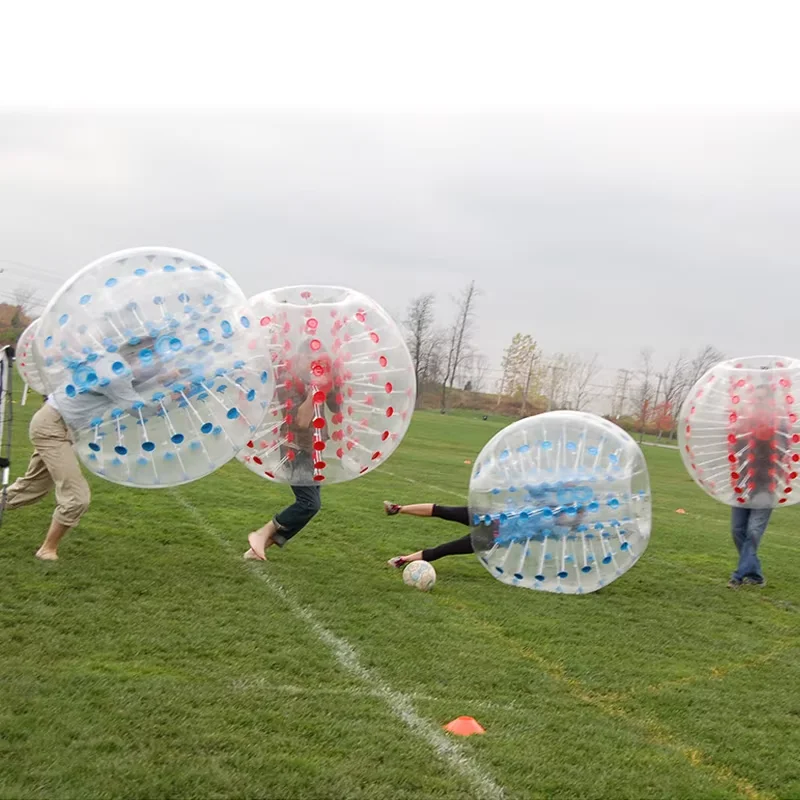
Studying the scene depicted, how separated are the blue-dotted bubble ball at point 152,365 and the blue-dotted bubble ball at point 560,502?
2.16 metres

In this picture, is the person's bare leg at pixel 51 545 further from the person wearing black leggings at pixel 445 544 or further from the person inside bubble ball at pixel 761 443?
the person inside bubble ball at pixel 761 443

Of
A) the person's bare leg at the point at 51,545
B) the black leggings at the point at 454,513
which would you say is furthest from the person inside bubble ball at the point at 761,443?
the person's bare leg at the point at 51,545

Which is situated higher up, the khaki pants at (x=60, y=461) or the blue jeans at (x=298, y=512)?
the khaki pants at (x=60, y=461)

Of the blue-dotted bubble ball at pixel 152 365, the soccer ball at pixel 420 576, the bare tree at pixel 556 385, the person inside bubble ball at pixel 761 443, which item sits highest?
→ the blue-dotted bubble ball at pixel 152 365

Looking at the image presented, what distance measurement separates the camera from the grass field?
390cm

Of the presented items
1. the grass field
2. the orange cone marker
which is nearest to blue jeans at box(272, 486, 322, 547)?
the grass field

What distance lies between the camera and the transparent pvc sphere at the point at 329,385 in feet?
21.7

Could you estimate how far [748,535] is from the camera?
8.88m

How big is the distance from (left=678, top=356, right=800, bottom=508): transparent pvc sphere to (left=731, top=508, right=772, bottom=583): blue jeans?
337 millimetres

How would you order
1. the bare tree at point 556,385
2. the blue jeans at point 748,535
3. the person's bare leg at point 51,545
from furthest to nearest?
the bare tree at point 556,385, the blue jeans at point 748,535, the person's bare leg at point 51,545

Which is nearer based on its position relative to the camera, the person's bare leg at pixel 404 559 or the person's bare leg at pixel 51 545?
the person's bare leg at pixel 51 545

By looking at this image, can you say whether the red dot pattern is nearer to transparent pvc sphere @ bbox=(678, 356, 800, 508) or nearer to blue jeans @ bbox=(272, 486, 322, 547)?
transparent pvc sphere @ bbox=(678, 356, 800, 508)

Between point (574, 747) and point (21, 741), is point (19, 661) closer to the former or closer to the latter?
point (21, 741)

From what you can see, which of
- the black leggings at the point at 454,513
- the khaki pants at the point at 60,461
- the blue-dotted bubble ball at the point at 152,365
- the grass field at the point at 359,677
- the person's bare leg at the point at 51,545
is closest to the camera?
the grass field at the point at 359,677
